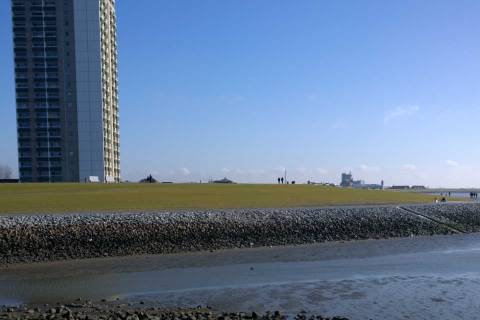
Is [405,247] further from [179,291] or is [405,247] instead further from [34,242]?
[34,242]

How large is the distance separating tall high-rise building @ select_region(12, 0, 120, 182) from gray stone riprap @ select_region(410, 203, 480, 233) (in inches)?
4542

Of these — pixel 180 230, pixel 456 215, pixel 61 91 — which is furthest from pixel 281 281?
pixel 61 91

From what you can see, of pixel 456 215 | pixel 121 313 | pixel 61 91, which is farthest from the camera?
pixel 61 91

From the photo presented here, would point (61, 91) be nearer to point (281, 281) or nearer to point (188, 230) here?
point (188, 230)

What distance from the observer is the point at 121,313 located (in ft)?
44.5

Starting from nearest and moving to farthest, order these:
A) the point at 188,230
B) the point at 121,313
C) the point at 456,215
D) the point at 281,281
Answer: the point at 121,313 → the point at 281,281 → the point at 188,230 → the point at 456,215

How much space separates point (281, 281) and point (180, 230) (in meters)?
12.4

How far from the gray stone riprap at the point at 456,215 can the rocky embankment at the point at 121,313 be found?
30.9 metres

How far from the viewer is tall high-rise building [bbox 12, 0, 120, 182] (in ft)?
495

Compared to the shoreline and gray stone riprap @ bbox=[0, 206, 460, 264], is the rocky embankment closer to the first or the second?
the shoreline

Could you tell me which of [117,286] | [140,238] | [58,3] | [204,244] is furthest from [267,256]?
[58,3]

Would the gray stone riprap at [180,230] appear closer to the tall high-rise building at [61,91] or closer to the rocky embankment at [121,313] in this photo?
the rocky embankment at [121,313]

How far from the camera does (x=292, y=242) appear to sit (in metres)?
32.2

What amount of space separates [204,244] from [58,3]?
145m
